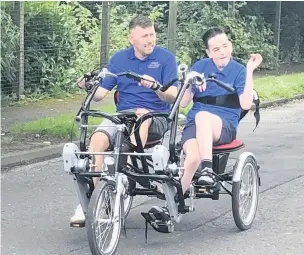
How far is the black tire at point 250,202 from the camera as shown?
5.91 meters

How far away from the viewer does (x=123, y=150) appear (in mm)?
5629

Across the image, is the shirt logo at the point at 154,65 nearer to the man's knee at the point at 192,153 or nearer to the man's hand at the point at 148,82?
the man's hand at the point at 148,82

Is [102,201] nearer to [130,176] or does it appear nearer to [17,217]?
[130,176]

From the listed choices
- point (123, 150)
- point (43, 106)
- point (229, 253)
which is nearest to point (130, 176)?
point (123, 150)

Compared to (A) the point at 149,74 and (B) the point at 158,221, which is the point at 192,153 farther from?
(A) the point at 149,74

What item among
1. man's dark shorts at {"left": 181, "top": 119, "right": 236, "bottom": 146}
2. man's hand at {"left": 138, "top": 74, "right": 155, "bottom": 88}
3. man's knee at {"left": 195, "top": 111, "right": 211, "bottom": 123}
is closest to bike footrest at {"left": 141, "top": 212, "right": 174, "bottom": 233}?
man's dark shorts at {"left": 181, "top": 119, "right": 236, "bottom": 146}

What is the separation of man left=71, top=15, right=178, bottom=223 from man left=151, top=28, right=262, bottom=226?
0.71ft

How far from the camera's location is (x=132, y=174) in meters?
5.62

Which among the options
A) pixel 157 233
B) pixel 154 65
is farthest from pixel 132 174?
pixel 154 65

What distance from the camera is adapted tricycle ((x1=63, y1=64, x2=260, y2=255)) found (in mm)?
5242

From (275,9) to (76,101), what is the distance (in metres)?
11.4

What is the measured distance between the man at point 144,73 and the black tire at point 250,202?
2.41ft

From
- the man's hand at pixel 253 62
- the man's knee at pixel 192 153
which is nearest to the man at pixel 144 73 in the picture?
the man's knee at pixel 192 153

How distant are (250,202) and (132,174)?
1.21 metres
